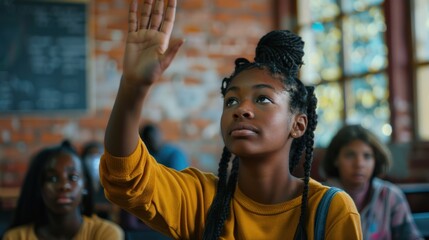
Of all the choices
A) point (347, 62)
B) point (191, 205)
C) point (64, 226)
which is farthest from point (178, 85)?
point (191, 205)

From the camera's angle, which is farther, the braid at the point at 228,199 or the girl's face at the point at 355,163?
the girl's face at the point at 355,163

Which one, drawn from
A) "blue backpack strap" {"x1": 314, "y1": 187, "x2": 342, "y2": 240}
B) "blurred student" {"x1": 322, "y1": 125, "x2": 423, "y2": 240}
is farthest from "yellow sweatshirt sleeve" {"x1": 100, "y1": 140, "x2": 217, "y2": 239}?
"blurred student" {"x1": 322, "y1": 125, "x2": 423, "y2": 240}

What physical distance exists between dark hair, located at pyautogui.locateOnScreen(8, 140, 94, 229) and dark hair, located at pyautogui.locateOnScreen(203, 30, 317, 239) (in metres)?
0.88

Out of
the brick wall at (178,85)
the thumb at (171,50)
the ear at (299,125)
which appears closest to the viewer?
the thumb at (171,50)

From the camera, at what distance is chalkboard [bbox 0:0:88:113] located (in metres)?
5.18

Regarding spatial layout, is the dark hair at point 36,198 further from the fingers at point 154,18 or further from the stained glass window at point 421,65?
the stained glass window at point 421,65

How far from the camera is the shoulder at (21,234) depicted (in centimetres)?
208

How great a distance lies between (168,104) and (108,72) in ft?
1.78

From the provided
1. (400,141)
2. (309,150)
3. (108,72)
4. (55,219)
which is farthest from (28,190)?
(108,72)

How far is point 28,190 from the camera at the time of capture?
87.5 inches

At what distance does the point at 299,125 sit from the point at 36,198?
1.11 meters

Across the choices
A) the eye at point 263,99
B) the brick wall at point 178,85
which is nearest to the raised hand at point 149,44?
the eye at point 263,99

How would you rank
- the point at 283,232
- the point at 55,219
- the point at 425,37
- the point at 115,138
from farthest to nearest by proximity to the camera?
the point at 425,37 → the point at 55,219 → the point at 283,232 → the point at 115,138

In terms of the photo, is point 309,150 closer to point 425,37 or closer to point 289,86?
point 289,86
